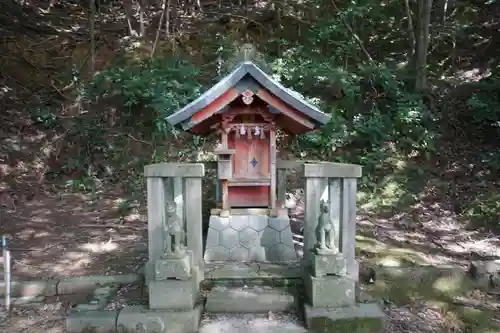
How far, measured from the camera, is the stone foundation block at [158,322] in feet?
13.5

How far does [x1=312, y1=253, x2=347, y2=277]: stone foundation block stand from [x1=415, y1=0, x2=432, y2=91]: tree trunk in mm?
9483

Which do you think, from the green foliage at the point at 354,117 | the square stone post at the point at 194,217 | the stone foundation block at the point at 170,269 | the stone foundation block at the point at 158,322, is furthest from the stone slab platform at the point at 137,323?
the green foliage at the point at 354,117

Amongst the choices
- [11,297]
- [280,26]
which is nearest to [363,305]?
[11,297]

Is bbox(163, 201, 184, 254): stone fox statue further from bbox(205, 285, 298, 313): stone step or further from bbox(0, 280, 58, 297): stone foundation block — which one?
bbox(0, 280, 58, 297): stone foundation block

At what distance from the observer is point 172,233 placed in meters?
4.33

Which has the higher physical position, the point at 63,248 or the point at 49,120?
the point at 49,120

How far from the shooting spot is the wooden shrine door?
243 inches

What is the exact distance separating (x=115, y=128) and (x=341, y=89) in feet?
24.4

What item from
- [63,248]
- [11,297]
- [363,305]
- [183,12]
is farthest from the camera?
[183,12]

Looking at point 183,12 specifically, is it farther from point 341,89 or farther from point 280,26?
point 341,89

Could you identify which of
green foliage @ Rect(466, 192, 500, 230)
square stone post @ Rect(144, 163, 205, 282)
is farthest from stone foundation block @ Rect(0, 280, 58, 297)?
green foliage @ Rect(466, 192, 500, 230)

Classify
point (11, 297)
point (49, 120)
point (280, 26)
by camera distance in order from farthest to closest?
point (280, 26) → point (49, 120) → point (11, 297)

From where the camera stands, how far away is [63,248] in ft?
23.2

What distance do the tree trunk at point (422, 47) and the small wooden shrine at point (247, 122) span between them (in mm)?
7618
